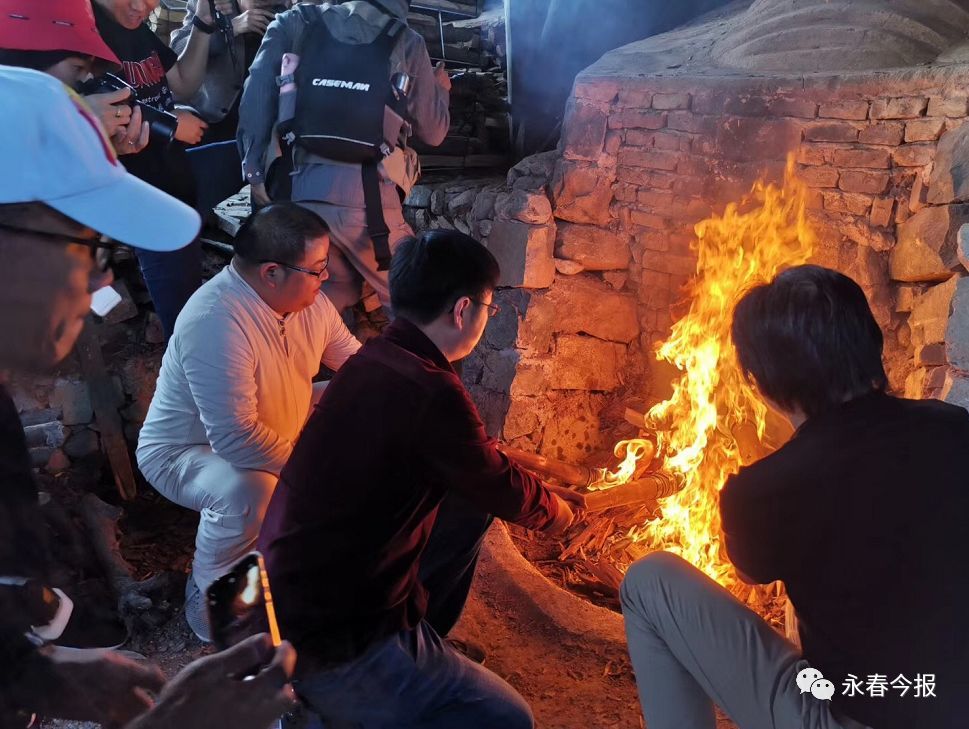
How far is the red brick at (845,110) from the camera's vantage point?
3371 mm

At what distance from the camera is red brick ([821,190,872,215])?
346 cm

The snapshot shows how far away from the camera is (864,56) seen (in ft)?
11.3

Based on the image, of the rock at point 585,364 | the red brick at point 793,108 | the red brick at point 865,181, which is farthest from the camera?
the rock at point 585,364

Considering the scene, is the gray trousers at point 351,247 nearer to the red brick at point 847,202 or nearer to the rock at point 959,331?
the red brick at point 847,202

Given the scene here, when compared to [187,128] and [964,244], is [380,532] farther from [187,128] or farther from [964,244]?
[187,128]

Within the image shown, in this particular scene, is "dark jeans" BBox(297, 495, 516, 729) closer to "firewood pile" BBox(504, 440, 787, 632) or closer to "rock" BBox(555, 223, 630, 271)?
"firewood pile" BBox(504, 440, 787, 632)

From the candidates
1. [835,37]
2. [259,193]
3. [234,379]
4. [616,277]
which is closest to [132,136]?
[259,193]

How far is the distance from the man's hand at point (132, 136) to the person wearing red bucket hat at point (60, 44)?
5 centimetres

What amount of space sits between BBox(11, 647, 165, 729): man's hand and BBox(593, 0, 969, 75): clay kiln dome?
346cm

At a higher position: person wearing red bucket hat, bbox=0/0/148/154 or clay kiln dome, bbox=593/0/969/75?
clay kiln dome, bbox=593/0/969/75

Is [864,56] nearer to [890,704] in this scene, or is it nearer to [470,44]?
[890,704]

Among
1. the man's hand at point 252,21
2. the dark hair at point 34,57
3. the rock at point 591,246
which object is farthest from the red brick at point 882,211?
the man's hand at point 252,21

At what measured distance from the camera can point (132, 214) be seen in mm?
1545

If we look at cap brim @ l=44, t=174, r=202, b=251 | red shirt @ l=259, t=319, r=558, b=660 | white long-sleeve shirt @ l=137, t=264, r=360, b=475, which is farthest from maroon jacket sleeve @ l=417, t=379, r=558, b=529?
white long-sleeve shirt @ l=137, t=264, r=360, b=475
